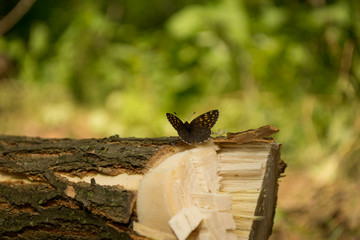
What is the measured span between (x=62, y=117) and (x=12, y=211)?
10.1 feet

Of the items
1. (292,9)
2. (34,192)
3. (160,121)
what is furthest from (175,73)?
(34,192)

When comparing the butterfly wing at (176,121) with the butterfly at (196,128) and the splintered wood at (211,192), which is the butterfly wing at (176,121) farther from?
the splintered wood at (211,192)

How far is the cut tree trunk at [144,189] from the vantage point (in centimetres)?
118

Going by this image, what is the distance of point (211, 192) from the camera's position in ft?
4.24

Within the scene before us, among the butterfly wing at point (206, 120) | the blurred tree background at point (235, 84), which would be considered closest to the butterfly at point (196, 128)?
the butterfly wing at point (206, 120)

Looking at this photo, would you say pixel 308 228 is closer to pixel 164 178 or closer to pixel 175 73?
pixel 164 178

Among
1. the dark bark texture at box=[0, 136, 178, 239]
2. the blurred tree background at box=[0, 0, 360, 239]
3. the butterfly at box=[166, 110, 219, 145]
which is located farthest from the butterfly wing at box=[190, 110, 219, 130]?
the blurred tree background at box=[0, 0, 360, 239]

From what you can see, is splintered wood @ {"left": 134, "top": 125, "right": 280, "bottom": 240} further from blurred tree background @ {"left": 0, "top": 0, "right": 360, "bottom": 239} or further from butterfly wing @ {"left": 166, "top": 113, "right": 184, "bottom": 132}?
blurred tree background @ {"left": 0, "top": 0, "right": 360, "bottom": 239}

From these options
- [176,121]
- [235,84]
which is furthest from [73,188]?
[235,84]

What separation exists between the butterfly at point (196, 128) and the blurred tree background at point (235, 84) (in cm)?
147

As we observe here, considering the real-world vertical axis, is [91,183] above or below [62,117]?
below

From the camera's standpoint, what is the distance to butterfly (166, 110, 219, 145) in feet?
4.38

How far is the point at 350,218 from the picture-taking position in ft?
7.65

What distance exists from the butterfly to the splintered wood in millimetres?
36
